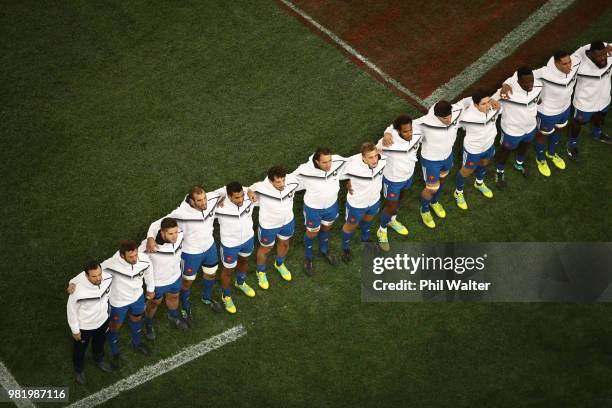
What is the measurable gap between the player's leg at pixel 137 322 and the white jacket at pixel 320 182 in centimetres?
191

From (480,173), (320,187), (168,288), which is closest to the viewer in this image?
(168,288)

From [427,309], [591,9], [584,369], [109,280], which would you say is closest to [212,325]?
[109,280]

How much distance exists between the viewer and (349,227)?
37.3ft

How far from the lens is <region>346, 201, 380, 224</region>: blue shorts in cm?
1113

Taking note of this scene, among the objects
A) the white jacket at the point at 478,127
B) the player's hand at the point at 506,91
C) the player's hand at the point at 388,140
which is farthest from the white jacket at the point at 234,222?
the player's hand at the point at 506,91

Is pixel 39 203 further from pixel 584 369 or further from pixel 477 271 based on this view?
pixel 584 369

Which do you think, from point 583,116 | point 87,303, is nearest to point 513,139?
point 583,116

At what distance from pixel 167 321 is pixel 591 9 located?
Answer: 21.3 feet

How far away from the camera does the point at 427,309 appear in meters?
11.3

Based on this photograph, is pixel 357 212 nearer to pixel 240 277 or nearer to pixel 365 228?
pixel 365 228

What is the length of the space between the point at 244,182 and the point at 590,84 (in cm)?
385

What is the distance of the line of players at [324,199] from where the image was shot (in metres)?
10.3

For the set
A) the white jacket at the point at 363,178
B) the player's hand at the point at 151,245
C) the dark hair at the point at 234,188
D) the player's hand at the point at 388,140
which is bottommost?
the white jacket at the point at 363,178

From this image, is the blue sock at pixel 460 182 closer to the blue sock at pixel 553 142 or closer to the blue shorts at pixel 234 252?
the blue sock at pixel 553 142
